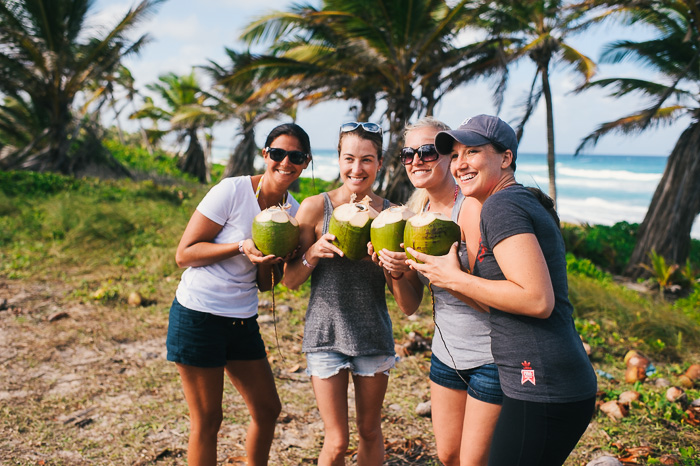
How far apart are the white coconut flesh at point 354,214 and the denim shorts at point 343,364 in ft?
2.18

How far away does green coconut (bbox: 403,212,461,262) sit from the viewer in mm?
1882

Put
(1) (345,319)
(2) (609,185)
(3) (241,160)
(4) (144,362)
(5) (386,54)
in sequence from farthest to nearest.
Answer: (2) (609,185) < (3) (241,160) < (5) (386,54) < (4) (144,362) < (1) (345,319)

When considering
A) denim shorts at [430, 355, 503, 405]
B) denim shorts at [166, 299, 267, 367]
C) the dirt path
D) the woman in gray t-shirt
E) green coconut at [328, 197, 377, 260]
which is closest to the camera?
the woman in gray t-shirt

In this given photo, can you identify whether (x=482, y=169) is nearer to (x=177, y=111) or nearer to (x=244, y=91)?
(x=244, y=91)

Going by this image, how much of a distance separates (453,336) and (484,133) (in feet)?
2.92

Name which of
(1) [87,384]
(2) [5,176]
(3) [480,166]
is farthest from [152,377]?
(2) [5,176]

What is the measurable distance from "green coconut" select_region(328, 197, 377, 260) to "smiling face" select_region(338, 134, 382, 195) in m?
0.20

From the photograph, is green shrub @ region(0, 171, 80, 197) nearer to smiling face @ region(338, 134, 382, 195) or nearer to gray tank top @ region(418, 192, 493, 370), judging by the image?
smiling face @ region(338, 134, 382, 195)

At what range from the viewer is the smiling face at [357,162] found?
7.63 feet

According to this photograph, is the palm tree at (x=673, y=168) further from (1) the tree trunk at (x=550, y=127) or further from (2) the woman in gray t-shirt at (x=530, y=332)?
(2) the woman in gray t-shirt at (x=530, y=332)

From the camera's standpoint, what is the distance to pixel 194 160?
23578 mm

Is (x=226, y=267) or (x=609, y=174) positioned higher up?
(x=609, y=174)

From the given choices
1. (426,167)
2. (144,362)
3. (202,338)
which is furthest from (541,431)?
(144,362)

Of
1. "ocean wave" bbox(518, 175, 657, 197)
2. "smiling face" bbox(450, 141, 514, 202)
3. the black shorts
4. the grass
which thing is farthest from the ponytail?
"ocean wave" bbox(518, 175, 657, 197)
